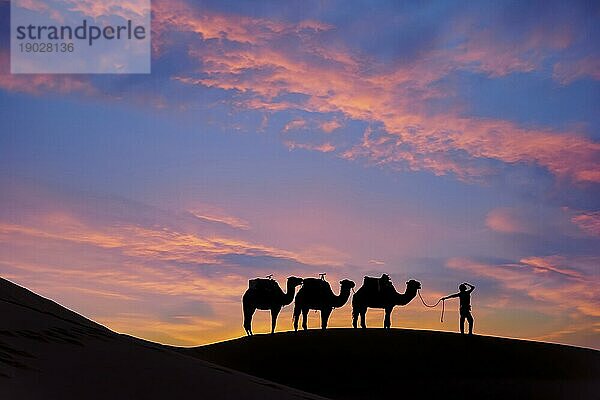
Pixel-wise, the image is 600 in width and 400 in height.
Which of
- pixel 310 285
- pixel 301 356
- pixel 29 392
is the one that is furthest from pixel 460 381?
pixel 29 392

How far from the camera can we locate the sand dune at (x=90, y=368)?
921 centimetres

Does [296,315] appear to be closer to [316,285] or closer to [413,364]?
[316,285]

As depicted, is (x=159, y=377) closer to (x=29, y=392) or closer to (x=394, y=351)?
(x=29, y=392)

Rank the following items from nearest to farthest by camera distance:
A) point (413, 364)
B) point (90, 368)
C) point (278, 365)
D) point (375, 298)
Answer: point (90, 368) → point (413, 364) → point (278, 365) → point (375, 298)

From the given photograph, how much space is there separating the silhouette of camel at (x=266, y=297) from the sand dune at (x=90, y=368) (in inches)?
601

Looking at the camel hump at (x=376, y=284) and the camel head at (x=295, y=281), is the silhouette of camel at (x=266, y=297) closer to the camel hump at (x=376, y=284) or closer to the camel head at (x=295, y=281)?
the camel head at (x=295, y=281)

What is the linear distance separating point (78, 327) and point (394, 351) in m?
13.7

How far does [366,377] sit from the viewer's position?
75.7 feet

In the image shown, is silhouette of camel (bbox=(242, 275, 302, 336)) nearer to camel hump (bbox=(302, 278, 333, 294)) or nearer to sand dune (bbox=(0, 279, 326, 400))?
camel hump (bbox=(302, 278, 333, 294))

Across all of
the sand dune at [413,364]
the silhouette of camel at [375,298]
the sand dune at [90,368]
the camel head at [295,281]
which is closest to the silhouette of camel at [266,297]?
the camel head at [295,281]

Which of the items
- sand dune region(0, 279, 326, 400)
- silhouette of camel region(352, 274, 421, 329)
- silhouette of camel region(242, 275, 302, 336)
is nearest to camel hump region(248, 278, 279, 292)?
silhouette of camel region(242, 275, 302, 336)

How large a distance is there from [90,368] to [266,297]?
18.8 m

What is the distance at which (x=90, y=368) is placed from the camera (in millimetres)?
10406

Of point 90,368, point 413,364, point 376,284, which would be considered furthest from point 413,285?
point 90,368
